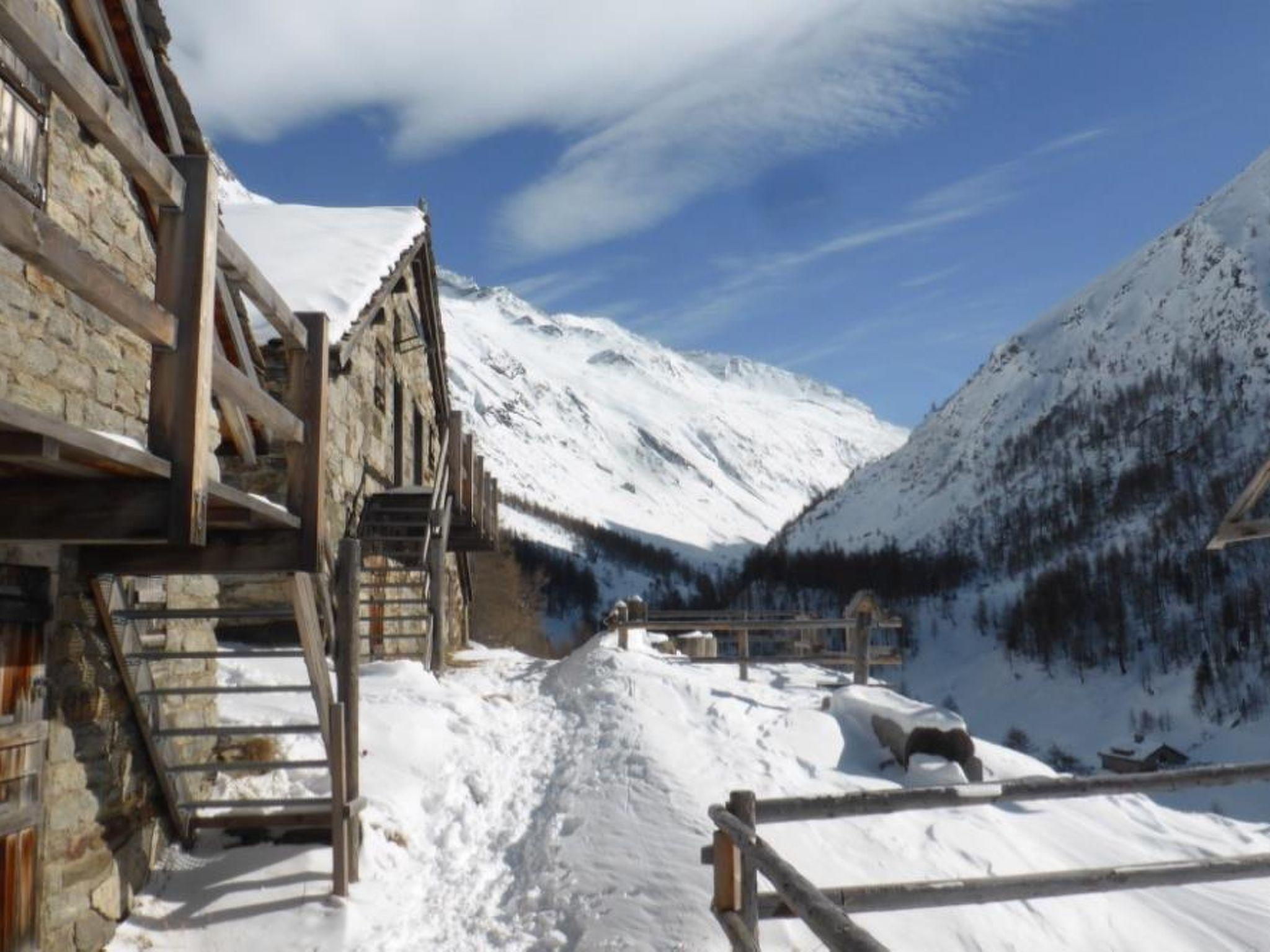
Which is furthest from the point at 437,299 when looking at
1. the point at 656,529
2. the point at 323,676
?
the point at 656,529

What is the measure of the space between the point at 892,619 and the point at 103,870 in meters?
13.6

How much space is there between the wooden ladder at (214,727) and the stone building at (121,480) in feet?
0.08

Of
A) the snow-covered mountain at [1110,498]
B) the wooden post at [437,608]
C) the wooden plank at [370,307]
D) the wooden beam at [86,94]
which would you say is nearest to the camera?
the wooden beam at [86,94]

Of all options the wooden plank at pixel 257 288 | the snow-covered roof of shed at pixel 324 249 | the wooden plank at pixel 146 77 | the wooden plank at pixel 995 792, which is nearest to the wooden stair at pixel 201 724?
the wooden plank at pixel 257 288

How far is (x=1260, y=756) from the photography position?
49312 mm

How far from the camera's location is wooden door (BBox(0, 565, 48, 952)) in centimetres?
461

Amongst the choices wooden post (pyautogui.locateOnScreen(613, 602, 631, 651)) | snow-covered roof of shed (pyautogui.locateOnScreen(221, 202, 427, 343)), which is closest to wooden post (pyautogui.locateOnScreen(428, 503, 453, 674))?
snow-covered roof of shed (pyautogui.locateOnScreen(221, 202, 427, 343))

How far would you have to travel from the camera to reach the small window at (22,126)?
17.6 feet

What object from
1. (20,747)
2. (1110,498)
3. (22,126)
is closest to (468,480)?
(22,126)

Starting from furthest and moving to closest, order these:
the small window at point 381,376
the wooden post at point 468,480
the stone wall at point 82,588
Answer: the wooden post at point 468,480, the small window at point 381,376, the stone wall at point 82,588

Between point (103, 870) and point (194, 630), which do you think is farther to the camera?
point (194, 630)

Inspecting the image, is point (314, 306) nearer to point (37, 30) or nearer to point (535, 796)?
point (535, 796)

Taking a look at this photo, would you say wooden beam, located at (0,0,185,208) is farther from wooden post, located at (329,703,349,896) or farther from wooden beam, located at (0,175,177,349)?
wooden post, located at (329,703,349,896)

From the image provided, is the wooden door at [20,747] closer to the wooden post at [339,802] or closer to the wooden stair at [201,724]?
the wooden stair at [201,724]
